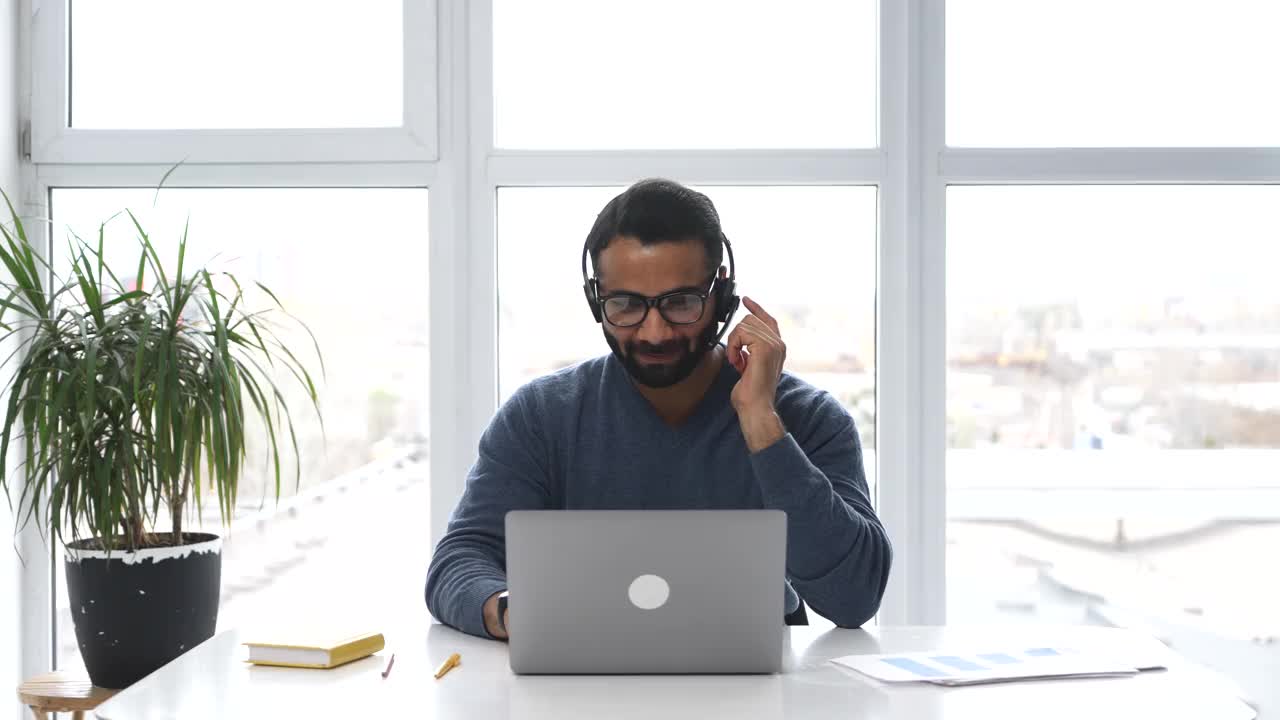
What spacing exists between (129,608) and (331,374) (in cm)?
81

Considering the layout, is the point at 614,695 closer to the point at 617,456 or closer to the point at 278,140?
the point at 617,456

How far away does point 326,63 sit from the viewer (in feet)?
9.73

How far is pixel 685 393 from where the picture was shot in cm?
198

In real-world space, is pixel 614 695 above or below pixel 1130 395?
below

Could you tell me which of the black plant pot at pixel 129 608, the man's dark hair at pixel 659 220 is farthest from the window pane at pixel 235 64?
the man's dark hair at pixel 659 220

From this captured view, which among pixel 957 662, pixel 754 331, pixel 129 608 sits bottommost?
pixel 129 608

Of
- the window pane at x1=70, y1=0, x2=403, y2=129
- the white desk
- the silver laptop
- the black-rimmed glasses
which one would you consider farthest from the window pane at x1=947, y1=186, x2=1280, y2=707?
the silver laptop

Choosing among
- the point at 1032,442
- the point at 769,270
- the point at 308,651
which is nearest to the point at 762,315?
the point at 308,651

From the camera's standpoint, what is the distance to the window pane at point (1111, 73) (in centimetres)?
293

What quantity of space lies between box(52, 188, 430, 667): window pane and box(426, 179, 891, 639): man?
1051 mm

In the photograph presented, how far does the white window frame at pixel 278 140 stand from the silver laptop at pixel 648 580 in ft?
6.03

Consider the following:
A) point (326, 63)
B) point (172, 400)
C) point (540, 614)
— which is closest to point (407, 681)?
point (540, 614)

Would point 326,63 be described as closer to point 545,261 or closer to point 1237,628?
point 545,261

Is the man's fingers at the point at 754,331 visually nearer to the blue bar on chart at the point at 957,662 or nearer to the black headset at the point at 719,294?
Result: the black headset at the point at 719,294
